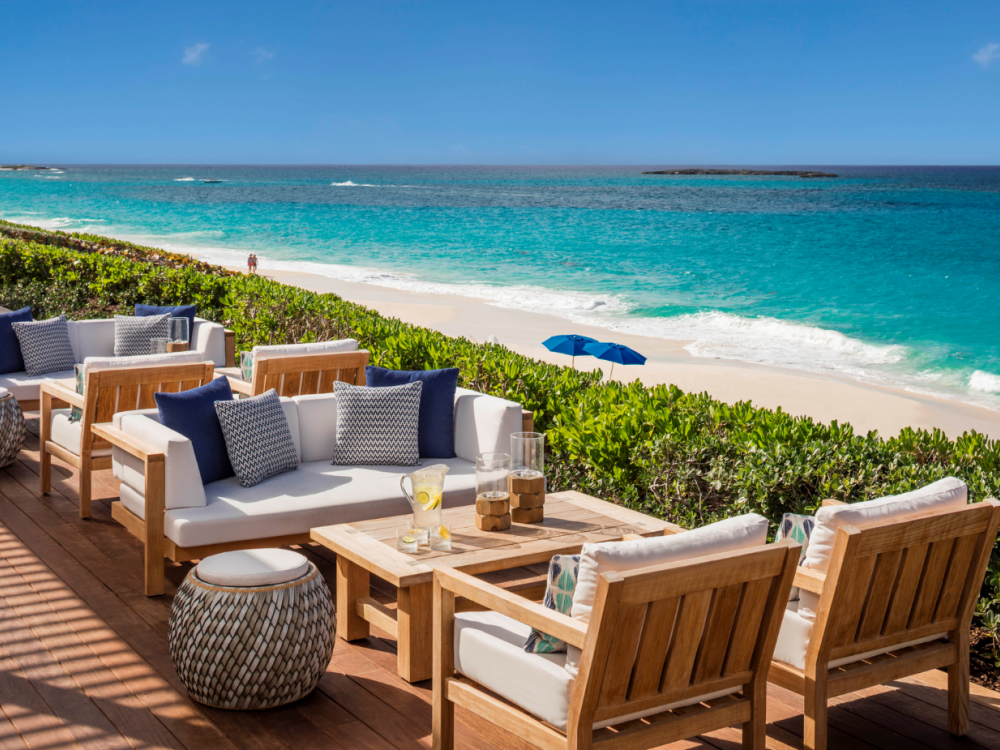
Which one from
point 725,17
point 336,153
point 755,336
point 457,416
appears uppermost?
point 725,17

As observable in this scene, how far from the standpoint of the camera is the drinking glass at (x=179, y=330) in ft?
19.9

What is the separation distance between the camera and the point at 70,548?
4.27m

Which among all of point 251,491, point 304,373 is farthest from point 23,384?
point 251,491

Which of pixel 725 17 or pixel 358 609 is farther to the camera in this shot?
pixel 725 17

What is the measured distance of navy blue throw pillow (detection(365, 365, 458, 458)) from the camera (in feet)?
15.2

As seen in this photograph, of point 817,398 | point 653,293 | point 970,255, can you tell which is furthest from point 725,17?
point 817,398

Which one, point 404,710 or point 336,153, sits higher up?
A: point 336,153

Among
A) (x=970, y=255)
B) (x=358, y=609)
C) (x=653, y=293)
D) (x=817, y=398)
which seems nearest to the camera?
(x=358, y=609)

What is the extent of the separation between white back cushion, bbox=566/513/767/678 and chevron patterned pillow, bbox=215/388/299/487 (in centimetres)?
228

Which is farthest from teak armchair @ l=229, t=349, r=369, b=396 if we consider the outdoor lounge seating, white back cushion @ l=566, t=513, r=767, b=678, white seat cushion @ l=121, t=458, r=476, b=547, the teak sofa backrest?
the teak sofa backrest

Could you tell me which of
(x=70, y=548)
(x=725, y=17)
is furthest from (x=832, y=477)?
(x=725, y=17)

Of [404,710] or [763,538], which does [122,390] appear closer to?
[404,710]

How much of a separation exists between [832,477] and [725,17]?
198 ft

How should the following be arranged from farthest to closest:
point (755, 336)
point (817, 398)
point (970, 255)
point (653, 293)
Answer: point (970, 255) < point (653, 293) < point (755, 336) < point (817, 398)
